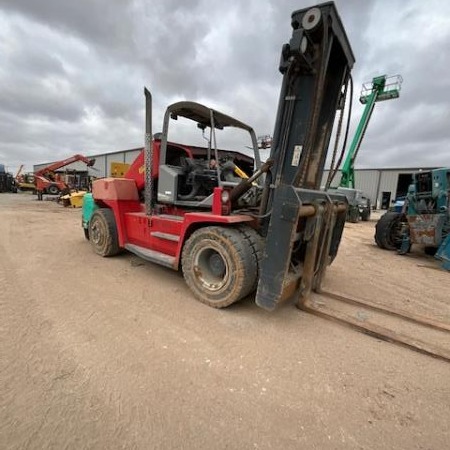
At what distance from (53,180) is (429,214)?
25968mm

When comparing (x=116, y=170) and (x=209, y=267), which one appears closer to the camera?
(x=209, y=267)

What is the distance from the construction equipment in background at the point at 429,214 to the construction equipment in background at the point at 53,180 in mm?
21584

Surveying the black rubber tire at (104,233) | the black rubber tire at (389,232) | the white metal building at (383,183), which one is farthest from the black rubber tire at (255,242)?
the white metal building at (383,183)

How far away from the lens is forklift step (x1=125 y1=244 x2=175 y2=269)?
156 inches

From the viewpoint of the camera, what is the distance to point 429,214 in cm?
655

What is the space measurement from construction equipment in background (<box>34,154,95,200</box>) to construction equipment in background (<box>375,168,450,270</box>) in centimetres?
2158

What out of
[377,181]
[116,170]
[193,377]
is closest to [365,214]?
[116,170]

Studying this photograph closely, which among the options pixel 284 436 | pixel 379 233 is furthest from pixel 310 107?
pixel 379 233

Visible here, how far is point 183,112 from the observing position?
14.2 ft

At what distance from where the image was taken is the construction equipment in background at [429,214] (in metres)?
6.38

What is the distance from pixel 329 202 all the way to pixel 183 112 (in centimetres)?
256

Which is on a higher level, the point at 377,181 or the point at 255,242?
the point at 377,181

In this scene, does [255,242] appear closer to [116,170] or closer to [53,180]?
[116,170]

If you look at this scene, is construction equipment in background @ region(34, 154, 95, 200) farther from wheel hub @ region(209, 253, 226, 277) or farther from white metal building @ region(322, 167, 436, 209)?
white metal building @ region(322, 167, 436, 209)
